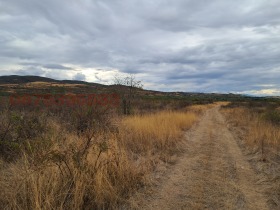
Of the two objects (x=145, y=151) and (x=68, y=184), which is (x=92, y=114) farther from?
(x=68, y=184)

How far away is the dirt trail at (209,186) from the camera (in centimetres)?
418

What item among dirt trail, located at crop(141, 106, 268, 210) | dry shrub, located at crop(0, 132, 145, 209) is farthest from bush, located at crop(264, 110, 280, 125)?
dry shrub, located at crop(0, 132, 145, 209)

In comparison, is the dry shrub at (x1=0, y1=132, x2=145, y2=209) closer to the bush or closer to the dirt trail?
the dirt trail

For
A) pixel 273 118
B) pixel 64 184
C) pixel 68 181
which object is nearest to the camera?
pixel 64 184

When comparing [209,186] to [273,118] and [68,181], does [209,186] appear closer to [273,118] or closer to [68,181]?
[68,181]

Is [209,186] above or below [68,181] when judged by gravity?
below

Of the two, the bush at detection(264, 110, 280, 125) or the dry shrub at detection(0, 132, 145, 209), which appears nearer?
the dry shrub at detection(0, 132, 145, 209)

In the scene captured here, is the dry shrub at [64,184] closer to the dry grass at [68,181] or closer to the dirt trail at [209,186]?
the dry grass at [68,181]

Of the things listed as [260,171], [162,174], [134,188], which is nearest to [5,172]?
[134,188]

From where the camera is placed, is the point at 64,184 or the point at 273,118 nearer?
the point at 64,184

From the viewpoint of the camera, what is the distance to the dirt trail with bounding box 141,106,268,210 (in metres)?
4.18

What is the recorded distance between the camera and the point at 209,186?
4930mm

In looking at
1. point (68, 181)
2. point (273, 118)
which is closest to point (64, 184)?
point (68, 181)

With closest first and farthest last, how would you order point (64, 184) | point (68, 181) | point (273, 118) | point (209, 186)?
1. point (64, 184)
2. point (68, 181)
3. point (209, 186)
4. point (273, 118)
